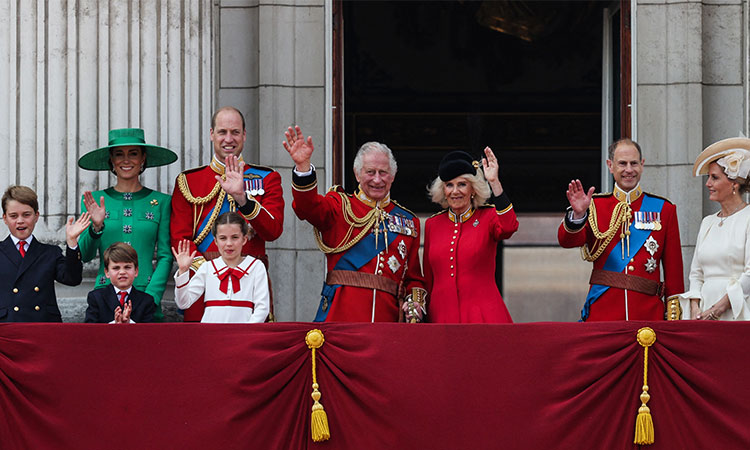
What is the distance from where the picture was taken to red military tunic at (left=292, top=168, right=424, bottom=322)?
20.8 feet

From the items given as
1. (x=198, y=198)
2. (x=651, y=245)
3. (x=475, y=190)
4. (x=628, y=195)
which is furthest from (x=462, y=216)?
(x=198, y=198)

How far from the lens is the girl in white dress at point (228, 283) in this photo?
591cm

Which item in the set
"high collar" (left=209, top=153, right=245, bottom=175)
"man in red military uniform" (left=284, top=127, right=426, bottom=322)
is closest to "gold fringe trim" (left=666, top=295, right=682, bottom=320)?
"man in red military uniform" (left=284, top=127, right=426, bottom=322)

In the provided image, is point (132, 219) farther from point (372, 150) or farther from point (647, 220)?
point (647, 220)

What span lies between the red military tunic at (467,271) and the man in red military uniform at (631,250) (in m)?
0.44

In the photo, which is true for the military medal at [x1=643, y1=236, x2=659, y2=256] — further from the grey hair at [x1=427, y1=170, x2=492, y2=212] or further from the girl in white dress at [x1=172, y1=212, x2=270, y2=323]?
the girl in white dress at [x1=172, y1=212, x2=270, y2=323]

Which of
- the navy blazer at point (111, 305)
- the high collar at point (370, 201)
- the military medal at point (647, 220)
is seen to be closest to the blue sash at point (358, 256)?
the high collar at point (370, 201)

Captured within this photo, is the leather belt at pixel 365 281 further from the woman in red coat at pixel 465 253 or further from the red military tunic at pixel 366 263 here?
the woman in red coat at pixel 465 253

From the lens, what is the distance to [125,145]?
21.5 ft

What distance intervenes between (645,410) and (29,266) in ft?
10.4

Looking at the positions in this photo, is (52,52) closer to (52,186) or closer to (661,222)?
(52,186)

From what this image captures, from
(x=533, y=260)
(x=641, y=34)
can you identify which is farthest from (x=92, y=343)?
(x=533, y=260)

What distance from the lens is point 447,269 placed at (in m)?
6.36

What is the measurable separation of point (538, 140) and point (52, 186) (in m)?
8.08
